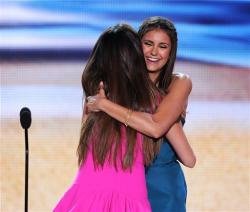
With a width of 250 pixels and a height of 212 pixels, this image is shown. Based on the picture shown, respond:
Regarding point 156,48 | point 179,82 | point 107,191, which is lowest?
point 107,191

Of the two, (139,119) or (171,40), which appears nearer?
(139,119)

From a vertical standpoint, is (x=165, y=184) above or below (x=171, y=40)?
below

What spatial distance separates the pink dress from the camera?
2.05 m

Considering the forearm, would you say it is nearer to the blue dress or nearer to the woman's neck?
the blue dress

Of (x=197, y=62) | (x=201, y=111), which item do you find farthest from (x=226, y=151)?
(x=197, y=62)

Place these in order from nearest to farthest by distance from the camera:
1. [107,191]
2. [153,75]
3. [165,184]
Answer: [107,191] → [165,184] → [153,75]

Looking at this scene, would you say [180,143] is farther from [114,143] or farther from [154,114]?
[114,143]

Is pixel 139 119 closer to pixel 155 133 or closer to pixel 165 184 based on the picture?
pixel 155 133

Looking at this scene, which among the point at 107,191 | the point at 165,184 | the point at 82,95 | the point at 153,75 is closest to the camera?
the point at 107,191

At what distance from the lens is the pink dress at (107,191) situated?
2049 millimetres

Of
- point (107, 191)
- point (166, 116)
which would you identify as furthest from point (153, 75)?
point (107, 191)

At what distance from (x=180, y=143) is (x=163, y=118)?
0.11 m

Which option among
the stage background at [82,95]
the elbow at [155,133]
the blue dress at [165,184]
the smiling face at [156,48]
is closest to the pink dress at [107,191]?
the elbow at [155,133]

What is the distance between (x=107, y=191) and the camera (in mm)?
2072
